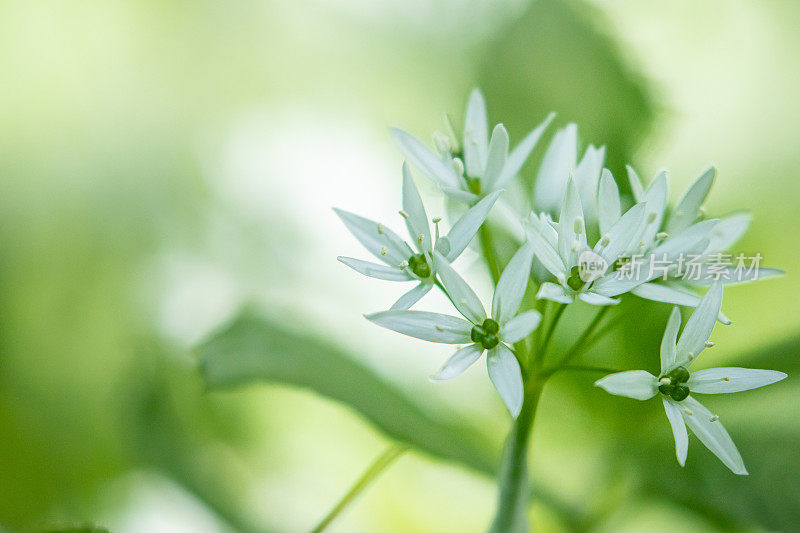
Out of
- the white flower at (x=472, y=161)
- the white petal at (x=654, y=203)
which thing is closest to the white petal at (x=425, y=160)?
the white flower at (x=472, y=161)

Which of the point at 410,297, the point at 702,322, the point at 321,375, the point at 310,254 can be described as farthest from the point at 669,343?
the point at 310,254

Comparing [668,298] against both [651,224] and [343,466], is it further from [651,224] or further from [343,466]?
[343,466]

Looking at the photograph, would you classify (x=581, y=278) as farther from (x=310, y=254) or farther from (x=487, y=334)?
(x=310, y=254)

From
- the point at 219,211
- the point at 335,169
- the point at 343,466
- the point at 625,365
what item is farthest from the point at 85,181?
the point at 625,365

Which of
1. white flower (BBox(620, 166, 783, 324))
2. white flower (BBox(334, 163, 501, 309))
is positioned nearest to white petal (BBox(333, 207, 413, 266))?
white flower (BBox(334, 163, 501, 309))

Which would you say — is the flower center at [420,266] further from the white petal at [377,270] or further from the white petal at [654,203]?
the white petal at [654,203]

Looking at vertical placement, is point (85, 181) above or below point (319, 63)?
below
